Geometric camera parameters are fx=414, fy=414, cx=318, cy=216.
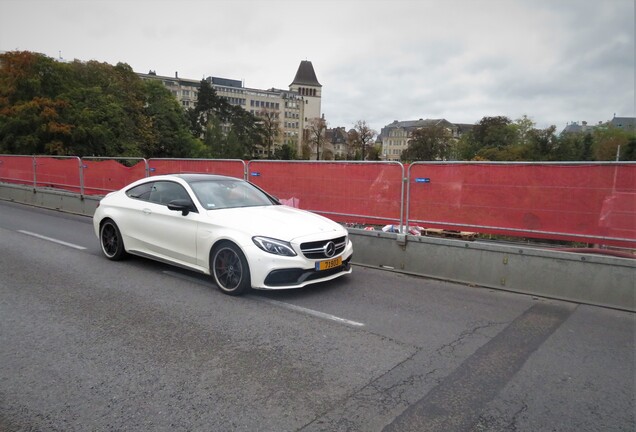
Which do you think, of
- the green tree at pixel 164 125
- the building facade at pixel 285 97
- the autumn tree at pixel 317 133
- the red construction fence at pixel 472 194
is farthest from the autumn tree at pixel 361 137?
the red construction fence at pixel 472 194

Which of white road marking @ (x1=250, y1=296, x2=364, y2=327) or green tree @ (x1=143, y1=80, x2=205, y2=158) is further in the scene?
green tree @ (x1=143, y1=80, x2=205, y2=158)

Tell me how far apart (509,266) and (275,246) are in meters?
3.55

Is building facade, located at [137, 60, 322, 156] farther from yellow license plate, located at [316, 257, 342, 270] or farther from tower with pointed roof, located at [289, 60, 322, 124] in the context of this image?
yellow license plate, located at [316, 257, 342, 270]

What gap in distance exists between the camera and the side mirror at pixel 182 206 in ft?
19.6

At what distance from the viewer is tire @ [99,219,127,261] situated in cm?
713

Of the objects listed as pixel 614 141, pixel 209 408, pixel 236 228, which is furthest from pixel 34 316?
pixel 614 141

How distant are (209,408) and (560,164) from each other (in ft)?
18.5

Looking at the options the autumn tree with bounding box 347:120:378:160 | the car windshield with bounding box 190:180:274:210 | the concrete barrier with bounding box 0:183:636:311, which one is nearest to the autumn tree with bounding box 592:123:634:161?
the autumn tree with bounding box 347:120:378:160

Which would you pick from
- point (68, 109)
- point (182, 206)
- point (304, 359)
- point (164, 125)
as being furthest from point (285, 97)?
point (304, 359)

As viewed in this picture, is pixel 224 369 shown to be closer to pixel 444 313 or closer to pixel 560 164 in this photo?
pixel 444 313

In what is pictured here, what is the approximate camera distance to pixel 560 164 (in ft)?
19.5

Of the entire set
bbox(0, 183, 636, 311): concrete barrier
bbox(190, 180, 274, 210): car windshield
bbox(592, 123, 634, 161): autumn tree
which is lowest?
bbox(0, 183, 636, 311): concrete barrier

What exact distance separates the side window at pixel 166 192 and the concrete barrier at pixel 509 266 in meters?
3.14

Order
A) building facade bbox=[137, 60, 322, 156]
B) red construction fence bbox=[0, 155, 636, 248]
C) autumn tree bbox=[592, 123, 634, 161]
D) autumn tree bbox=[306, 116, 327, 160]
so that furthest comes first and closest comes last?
building facade bbox=[137, 60, 322, 156], autumn tree bbox=[306, 116, 327, 160], autumn tree bbox=[592, 123, 634, 161], red construction fence bbox=[0, 155, 636, 248]
